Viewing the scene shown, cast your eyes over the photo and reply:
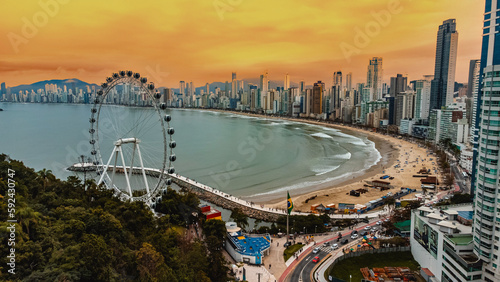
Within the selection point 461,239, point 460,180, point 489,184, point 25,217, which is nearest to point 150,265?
point 25,217

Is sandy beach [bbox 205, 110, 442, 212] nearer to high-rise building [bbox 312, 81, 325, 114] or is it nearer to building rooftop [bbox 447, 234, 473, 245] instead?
building rooftop [bbox 447, 234, 473, 245]

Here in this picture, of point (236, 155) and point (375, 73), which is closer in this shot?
point (236, 155)

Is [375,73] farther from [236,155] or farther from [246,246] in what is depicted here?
[246,246]

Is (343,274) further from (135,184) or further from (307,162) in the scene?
(307,162)

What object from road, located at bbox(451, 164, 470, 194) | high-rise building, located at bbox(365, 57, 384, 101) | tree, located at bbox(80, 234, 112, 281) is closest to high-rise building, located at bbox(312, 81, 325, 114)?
high-rise building, located at bbox(365, 57, 384, 101)

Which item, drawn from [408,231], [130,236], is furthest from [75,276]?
[408,231]

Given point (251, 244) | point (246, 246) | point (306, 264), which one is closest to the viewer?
point (306, 264)
